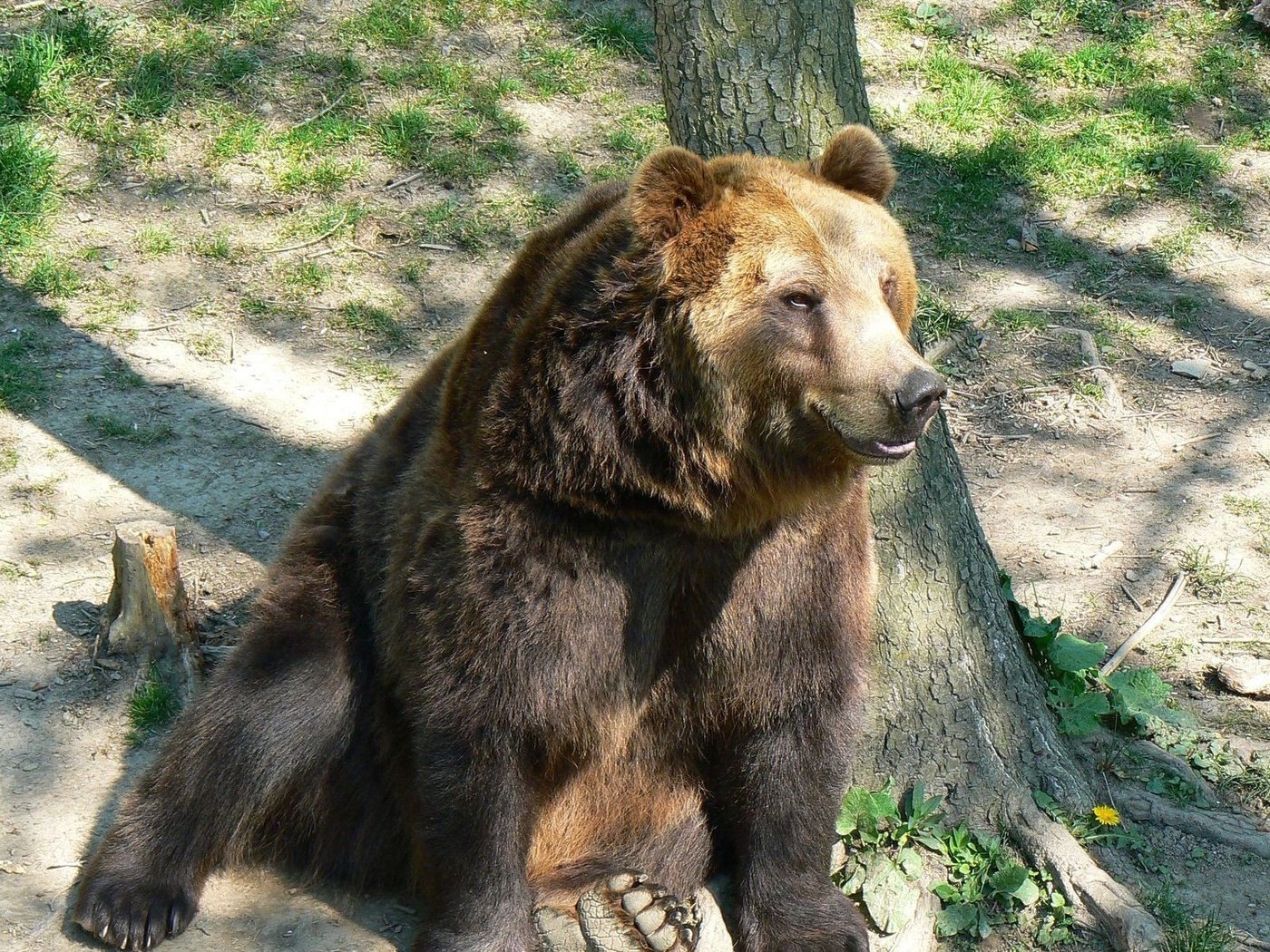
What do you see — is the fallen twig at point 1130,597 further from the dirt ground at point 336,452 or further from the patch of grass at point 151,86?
the patch of grass at point 151,86

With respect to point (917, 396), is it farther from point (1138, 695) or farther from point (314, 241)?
point (314, 241)

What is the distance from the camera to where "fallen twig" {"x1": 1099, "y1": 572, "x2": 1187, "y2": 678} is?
587 centimetres

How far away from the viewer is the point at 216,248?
8.15 m

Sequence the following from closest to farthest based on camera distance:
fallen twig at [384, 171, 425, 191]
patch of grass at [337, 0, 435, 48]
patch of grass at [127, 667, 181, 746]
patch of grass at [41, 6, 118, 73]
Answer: patch of grass at [127, 667, 181, 746]
fallen twig at [384, 171, 425, 191]
patch of grass at [41, 6, 118, 73]
patch of grass at [337, 0, 435, 48]

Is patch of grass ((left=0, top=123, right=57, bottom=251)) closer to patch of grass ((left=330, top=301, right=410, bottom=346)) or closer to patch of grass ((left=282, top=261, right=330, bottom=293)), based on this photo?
patch of grass ((left=282, top=261, right=330, bottom=293))

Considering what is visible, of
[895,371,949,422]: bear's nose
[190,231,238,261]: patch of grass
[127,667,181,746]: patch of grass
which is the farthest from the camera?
[190,231,238,261]: patch of grass

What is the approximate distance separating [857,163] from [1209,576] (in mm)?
3479

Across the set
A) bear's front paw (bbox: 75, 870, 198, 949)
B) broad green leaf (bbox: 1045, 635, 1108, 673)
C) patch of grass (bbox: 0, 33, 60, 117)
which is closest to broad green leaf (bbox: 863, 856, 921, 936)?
broad green leaf (bbox: 1045, 635, 1108, 673)

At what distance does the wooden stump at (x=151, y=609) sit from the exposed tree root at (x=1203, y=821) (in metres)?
3.80

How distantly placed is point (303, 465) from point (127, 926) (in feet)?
9.69

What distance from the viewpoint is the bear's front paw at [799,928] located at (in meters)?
4.44

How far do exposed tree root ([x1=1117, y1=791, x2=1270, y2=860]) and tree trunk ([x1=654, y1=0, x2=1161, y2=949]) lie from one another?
22 centimetres

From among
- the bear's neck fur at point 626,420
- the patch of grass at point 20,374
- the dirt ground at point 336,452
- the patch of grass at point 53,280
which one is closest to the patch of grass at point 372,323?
the dirt ground at point 336,452

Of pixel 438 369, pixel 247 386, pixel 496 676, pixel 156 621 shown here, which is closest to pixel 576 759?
pixel 496 676
